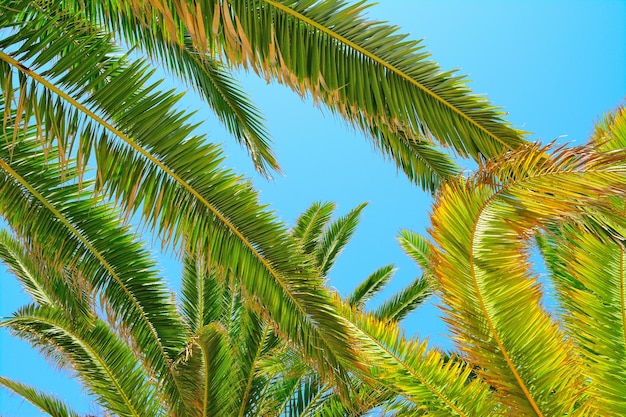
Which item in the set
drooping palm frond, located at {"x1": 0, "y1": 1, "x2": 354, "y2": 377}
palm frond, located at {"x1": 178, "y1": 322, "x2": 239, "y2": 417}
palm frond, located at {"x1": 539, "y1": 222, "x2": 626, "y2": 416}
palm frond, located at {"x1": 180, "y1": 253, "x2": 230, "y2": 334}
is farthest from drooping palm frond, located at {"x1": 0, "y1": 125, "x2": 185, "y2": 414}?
palm frond, located at {"x1": 180, "y1": 253, "x2": 230, "y2": 334}

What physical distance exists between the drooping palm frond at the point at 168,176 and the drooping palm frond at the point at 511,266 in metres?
1.04

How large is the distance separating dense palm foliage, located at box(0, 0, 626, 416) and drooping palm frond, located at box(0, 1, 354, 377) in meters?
0.01

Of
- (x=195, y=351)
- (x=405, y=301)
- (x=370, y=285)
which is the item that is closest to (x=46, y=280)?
(x=195, y=351)

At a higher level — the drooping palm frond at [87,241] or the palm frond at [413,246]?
the palm frond at [413,246]

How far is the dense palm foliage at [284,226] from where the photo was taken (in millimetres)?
3393

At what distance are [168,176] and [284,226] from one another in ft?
3.09

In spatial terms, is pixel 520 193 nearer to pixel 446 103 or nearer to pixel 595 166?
pixel 595 166

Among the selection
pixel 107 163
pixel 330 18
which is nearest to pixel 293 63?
pixel 330 18

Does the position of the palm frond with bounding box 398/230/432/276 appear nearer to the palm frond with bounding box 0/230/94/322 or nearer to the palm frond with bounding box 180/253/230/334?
the palm frond with bounding box 180/253/230/334

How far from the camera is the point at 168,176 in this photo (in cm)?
412

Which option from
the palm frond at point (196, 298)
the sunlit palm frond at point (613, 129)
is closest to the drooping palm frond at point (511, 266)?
the sunlit palm frond at point (613, 129)

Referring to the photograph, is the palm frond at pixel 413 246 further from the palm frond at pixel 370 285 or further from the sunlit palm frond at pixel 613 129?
the sunlit palm frond at pixel 613 129

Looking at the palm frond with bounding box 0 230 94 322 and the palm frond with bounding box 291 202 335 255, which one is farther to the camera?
the palm frond with bounding box 291 202 335 255

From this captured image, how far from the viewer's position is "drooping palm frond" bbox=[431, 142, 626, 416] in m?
2.98
